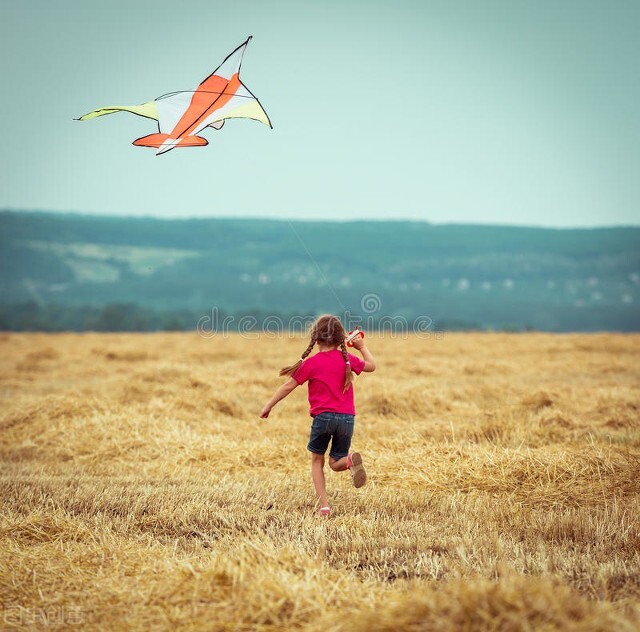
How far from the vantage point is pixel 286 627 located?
4.13 meters

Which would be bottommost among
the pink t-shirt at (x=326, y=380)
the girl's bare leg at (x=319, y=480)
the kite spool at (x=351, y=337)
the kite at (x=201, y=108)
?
the girl's bare leg at (x=319, y=480)

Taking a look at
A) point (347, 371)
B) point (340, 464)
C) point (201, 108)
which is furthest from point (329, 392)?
point (201, 108)

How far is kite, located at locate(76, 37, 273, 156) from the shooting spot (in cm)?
809

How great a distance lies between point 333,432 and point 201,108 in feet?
12.1

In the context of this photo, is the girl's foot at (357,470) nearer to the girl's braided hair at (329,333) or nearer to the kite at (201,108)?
the girl's braided hair at (329,333)

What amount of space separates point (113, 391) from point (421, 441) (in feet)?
22.6

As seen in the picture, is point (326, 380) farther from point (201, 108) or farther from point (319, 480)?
point (201, 108)

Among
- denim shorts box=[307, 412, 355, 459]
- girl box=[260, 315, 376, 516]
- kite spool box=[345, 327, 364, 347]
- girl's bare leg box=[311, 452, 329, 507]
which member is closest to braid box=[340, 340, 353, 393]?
girl box=[260, 315, 376, 516]

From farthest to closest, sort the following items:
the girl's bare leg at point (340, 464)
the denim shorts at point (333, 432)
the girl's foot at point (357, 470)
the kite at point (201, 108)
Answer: the kite at point (201, 108)
the girl's bare leg at point (340, 464)
the denim shorts at point (333, 432)
the girl's foot at point (357, 470)

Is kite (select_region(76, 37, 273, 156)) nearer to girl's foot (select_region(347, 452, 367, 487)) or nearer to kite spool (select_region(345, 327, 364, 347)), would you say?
kite spool (select_region(345, 327, 364, 347))

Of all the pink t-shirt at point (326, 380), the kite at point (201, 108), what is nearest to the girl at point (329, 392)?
the pink t-shirt at point (326, 380)

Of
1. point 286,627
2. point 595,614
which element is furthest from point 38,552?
point 595,614

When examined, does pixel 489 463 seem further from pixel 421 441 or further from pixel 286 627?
pixel 286 627

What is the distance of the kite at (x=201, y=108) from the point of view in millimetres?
8094
